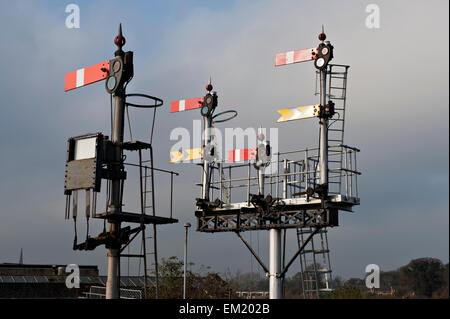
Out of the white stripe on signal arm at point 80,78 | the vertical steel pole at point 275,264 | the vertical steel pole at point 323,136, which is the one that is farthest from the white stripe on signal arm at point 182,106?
the white stripe on signal arm at point 80,78

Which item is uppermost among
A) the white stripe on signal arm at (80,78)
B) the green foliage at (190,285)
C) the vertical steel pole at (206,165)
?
the white stripe on signal arm at (80,78)

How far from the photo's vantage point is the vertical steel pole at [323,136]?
22.8m

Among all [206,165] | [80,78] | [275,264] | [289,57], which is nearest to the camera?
[80,78]

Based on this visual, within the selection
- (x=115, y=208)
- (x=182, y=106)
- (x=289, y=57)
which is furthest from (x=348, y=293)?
(x=115, y=208)

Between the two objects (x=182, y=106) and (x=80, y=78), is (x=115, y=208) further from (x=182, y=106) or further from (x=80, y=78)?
(x=182, y=106)

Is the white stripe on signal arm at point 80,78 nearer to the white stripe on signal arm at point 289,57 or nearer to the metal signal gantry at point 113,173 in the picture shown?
the metal signal gantry at point 113,173

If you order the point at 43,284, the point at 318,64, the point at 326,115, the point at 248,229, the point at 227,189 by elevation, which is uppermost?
the point at 318,64

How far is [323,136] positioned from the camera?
2302cm

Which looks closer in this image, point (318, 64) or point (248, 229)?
point (318, 64)

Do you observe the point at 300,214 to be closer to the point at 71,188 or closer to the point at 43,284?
the point at 71,188

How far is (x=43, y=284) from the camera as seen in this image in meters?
32.4

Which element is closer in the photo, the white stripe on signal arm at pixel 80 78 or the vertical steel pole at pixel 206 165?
the white stripe on signal arm at pixel 80 78
